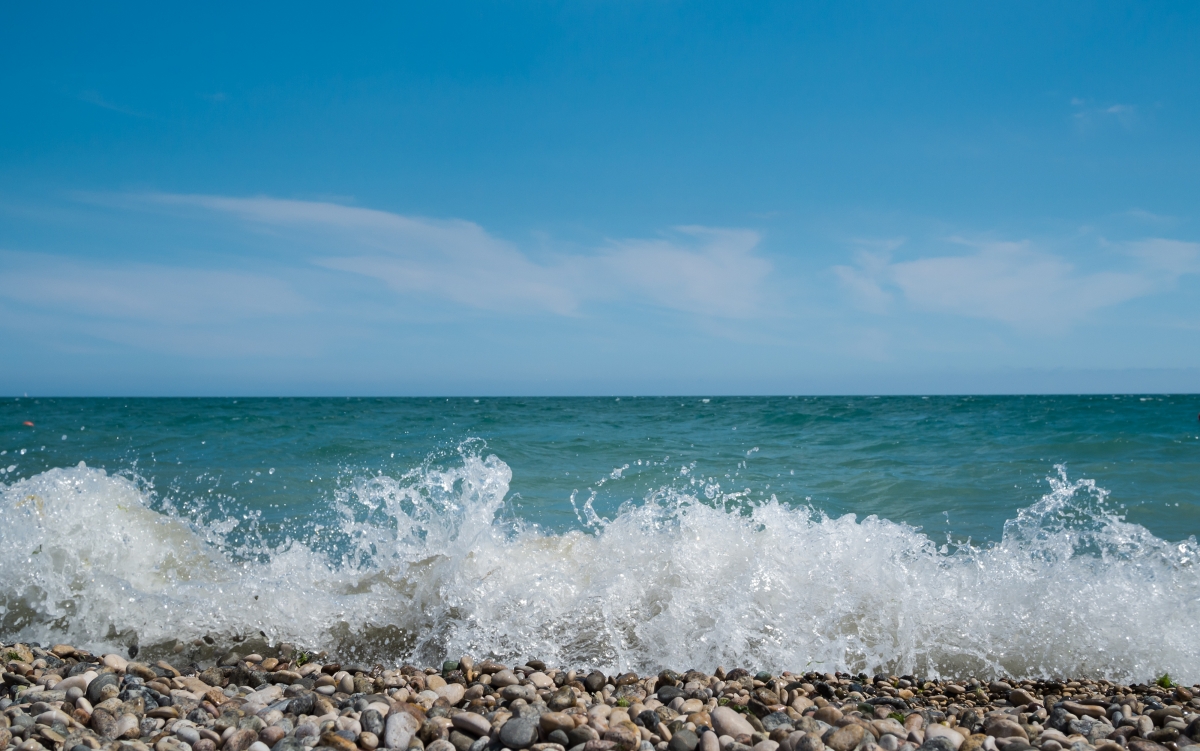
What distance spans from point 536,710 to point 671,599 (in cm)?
190

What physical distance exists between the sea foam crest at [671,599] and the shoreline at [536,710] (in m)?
0.50

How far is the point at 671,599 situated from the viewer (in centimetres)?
467

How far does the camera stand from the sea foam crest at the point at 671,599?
437 centimetres

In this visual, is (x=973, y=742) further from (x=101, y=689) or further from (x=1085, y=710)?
(x=101, y=689)

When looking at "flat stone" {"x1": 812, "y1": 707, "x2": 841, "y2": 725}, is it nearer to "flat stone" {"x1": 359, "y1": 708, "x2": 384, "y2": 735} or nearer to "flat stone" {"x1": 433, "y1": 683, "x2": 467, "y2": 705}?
"flat stone" {"x1": 433, "y1": 683, "x2": 467, "y2": 705}

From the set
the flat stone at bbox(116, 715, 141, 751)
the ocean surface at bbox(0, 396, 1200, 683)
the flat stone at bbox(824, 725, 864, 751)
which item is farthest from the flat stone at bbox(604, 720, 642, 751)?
the flat stone at bbox(116, 715, 141, 751)

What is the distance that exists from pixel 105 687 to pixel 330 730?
1129 millimetres

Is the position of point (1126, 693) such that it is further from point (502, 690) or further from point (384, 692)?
point (384, 692)

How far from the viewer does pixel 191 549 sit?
248 inches

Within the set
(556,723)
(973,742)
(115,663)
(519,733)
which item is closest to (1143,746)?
(973,742)

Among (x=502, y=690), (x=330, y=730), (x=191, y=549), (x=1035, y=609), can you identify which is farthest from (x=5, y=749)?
(x=1035, y=609)

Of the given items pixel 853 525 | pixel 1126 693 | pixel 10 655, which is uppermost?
pixel 853 525

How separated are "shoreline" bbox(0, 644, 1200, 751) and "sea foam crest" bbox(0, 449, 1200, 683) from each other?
0.50 metres

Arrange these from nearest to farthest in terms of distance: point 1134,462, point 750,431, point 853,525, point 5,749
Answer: point 5,749 < point 853,525 < point 1134,462 < point 750,431
